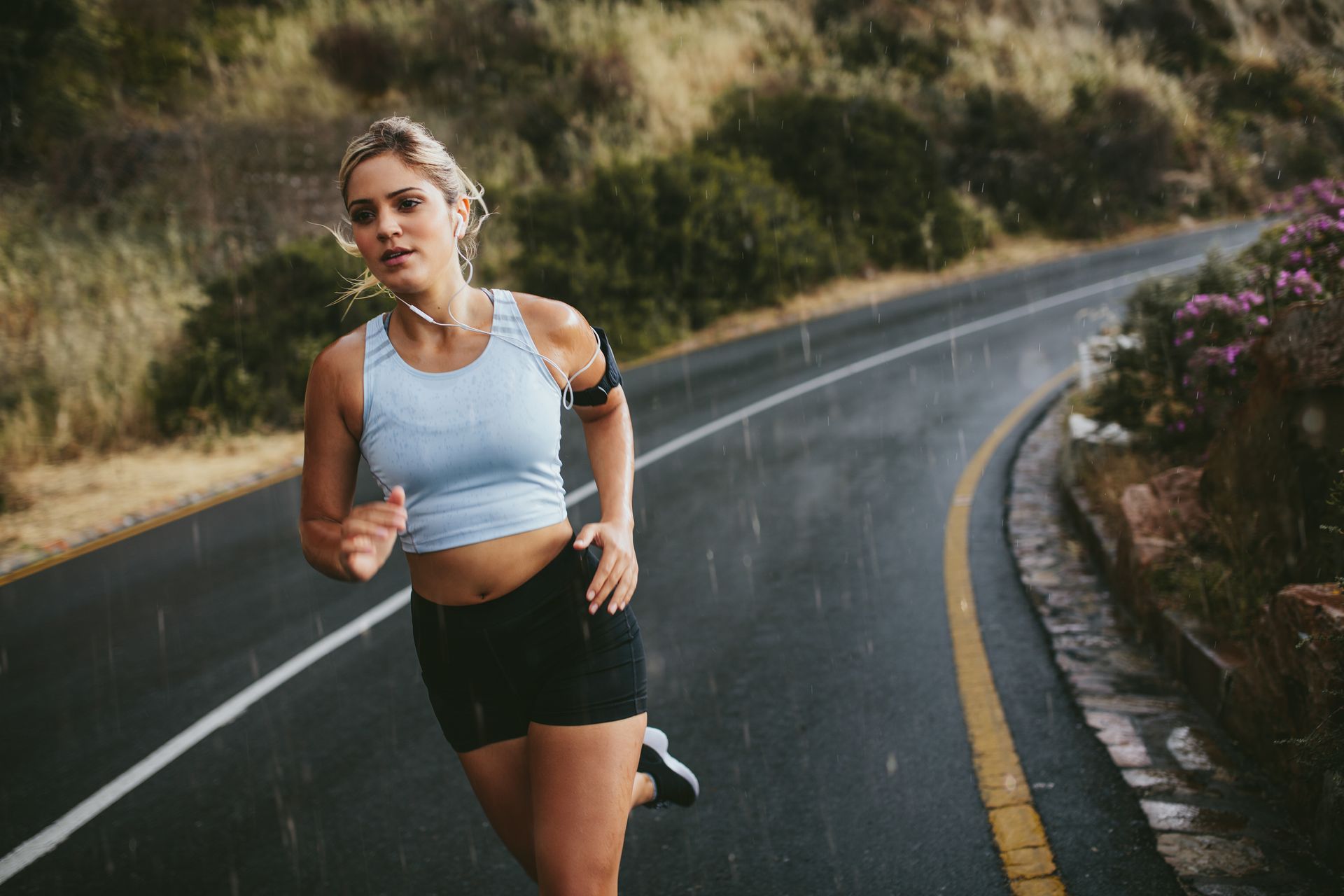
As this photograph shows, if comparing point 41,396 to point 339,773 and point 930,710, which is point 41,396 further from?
point 930,710

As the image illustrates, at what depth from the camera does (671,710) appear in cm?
507

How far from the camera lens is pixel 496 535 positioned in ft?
8.13

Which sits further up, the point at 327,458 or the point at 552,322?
the point at 552,322

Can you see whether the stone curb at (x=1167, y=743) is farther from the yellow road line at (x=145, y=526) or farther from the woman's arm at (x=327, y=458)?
the yellow road line at (x=145, y=526)

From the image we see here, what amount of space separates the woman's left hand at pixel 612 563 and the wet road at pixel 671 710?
5.21ft

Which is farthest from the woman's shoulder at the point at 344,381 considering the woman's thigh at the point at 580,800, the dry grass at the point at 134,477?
the dry grass at the point at 134,477

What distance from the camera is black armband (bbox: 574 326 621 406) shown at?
271cm

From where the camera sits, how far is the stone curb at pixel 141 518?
8984mm

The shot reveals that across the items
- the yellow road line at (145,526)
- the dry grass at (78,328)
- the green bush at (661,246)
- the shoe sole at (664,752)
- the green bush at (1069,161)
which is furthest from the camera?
the green bush at (1069,161)

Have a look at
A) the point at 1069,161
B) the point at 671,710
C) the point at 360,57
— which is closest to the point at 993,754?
the point at 671,710

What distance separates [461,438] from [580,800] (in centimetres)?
Result: 86

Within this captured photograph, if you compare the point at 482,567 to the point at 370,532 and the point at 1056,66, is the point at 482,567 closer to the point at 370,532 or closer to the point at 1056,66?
the point at 370,532

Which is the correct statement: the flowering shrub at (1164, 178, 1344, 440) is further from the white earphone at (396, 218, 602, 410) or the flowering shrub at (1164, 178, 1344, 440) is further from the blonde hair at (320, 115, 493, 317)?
the blonde hair at (320, 115, 493, 317)

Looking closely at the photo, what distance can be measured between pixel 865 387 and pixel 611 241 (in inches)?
304
